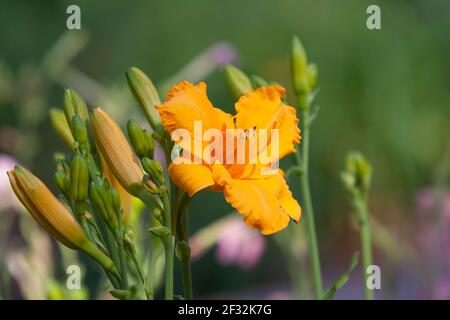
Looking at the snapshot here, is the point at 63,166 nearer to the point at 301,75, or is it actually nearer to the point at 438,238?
the point at 301,75

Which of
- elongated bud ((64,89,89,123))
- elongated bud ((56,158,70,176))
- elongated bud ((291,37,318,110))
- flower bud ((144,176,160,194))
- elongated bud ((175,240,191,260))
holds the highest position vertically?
elongated bud ((291,37,318,110))

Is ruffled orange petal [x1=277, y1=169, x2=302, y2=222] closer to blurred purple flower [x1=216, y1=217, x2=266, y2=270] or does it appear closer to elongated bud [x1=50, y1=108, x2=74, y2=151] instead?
elongated bud [x1=50, y1=108, x2=74, y2=151]

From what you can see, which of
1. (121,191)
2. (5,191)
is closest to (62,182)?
(121,191)

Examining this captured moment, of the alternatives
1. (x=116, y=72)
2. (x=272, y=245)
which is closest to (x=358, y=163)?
(x=272, y=245)

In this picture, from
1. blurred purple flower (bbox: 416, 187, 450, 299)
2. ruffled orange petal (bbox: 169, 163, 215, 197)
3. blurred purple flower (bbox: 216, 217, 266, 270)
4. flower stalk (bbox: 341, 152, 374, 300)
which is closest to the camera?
ruffled orange petal (bbox: 169, 163, 215, 197)

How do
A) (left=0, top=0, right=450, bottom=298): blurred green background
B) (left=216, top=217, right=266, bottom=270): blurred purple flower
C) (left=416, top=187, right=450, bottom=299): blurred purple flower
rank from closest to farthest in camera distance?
1. (left=416, top=187, right=450, bottom=299): blurred purple flower
2. (left=216, top=217, right=266, bottom=270): blurred purple flower
3. (left=0, top=0, right=450, bottom=298): blurred green background

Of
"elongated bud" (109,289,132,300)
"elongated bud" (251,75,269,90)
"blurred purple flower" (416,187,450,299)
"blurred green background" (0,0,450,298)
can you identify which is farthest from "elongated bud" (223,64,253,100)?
"blurred green background" (0,0,450,298)
